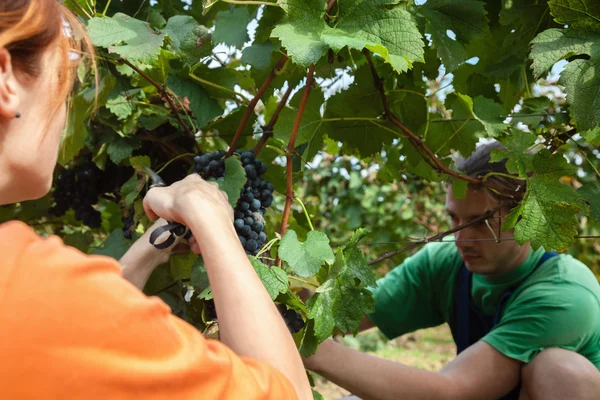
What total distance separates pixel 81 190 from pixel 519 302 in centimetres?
139

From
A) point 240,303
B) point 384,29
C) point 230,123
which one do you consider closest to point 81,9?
point 230,123

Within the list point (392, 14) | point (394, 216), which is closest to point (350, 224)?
point (394, 216)

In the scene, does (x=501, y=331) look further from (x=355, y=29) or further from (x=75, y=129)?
(x=75, y=129)

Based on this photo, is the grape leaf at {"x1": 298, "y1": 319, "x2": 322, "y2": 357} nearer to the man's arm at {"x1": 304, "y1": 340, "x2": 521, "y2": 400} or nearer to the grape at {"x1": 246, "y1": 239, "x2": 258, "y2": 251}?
the grape at {"x1": 246, "y1": 239, "x2": 258, "y2": 251}

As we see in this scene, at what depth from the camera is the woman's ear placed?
89 cm

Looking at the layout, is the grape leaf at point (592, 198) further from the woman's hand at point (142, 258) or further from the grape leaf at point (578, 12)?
the woman's hand at point (142, 258)

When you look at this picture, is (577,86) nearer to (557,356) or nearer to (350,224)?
(557,356)

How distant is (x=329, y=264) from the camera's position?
4.24 feet

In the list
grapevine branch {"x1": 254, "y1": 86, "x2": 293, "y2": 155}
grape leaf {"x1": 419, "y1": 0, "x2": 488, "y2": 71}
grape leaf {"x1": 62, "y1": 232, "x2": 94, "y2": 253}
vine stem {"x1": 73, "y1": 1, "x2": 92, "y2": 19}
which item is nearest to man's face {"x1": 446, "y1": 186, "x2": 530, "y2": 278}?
grape leaf {"x1": 419, "y1": 0, "x2": 488, "y2": 71}

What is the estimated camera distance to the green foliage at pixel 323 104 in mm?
1281

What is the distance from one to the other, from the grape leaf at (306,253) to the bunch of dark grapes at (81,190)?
820 mm

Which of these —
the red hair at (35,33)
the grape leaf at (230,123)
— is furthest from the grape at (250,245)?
the red hair at (35,33)

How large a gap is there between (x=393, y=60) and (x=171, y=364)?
0.68 meters

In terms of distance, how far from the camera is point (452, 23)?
4.90 feet
